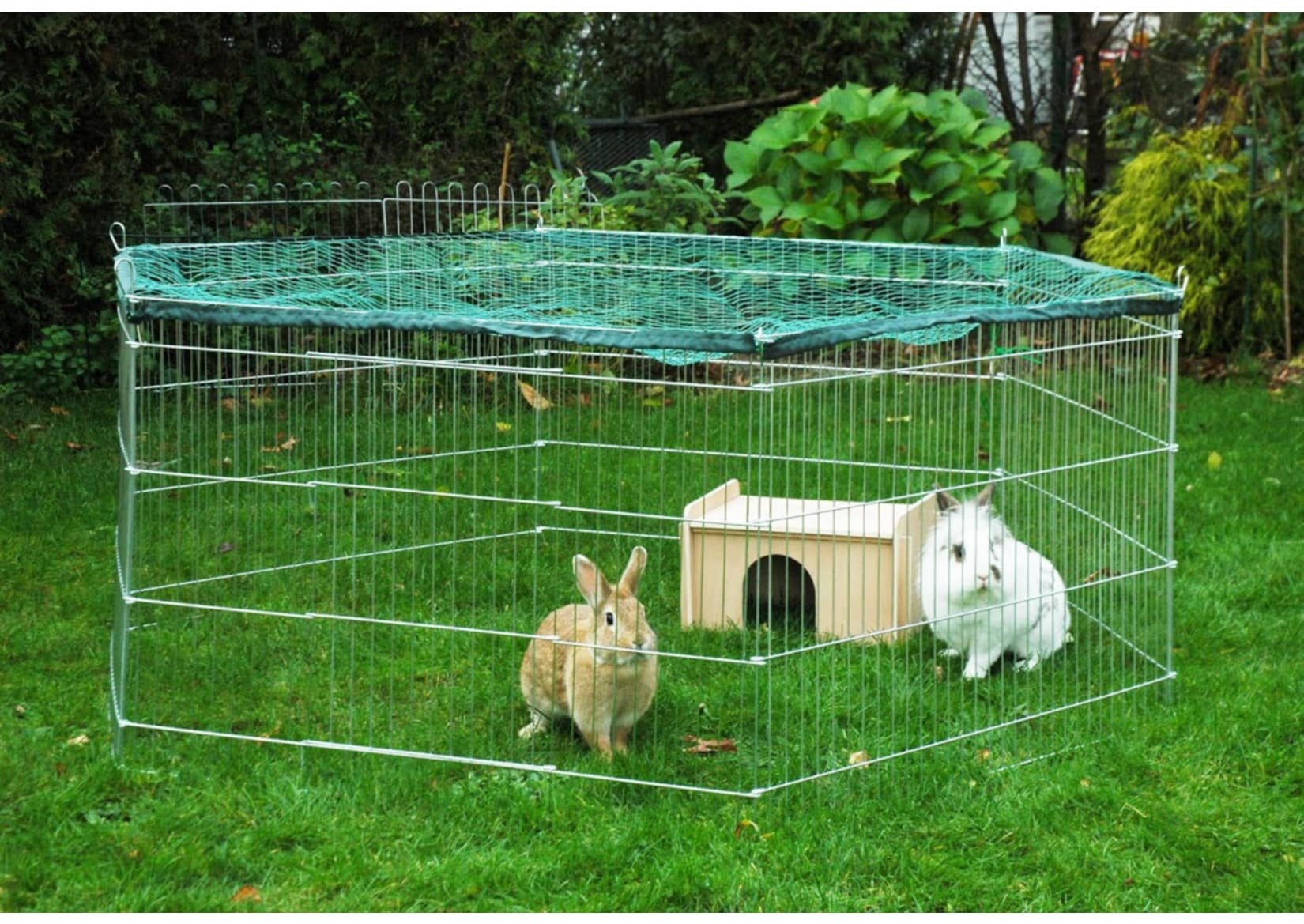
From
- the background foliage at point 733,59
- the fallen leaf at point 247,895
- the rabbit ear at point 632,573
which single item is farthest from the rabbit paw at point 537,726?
the background foliage at point 733,59

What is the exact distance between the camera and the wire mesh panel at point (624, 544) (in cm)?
374

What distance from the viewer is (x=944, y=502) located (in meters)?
4.30

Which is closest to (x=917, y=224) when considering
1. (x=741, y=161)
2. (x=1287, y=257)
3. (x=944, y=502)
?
(x=741, y=161)

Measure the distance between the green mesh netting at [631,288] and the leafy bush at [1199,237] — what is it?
3.21 m

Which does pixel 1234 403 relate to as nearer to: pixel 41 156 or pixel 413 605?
pixel 413 605

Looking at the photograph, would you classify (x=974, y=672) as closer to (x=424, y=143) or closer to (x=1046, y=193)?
(x=424, y=143)

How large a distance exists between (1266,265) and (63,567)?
21.4 ft

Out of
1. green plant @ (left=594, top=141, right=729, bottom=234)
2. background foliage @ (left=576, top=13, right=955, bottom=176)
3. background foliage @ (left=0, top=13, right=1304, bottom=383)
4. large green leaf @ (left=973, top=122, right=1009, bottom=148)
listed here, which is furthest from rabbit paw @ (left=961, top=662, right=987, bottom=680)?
background foliage @ (left=576, top=13, right=955, bottom=176)

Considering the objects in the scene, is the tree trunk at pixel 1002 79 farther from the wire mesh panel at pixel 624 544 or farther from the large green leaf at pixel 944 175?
the wire mesh panel at pixel 624 544

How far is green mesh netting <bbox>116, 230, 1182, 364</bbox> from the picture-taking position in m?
3.52

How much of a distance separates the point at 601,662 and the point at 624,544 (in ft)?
5.81

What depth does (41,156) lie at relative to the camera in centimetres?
730

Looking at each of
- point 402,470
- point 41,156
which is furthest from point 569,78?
point 402,470

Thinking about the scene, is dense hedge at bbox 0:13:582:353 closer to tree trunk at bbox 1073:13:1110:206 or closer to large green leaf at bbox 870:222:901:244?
large green leaf at bbox 870:222:901:244
